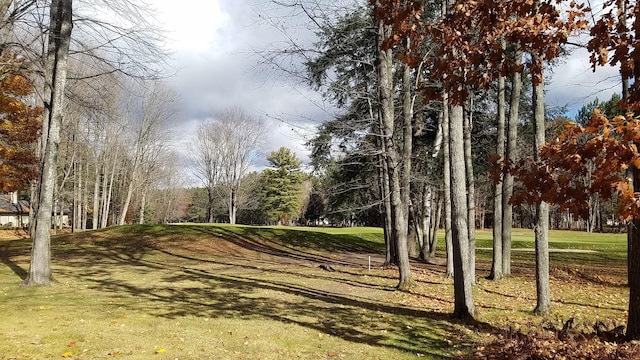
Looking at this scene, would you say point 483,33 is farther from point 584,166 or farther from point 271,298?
point 271,298

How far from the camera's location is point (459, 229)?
26.4 ft

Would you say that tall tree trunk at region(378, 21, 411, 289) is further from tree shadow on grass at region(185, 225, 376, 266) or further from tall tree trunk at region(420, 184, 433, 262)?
tree shadow on grass at region(185, 225, 376, 266)

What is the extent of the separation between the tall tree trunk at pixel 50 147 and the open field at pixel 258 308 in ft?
1.92

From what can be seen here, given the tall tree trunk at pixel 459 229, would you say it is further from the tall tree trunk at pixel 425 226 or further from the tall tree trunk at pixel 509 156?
the tall tree trunk at pixel 425 226

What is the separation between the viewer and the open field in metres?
5.69

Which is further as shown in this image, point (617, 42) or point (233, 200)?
point (233, 200)

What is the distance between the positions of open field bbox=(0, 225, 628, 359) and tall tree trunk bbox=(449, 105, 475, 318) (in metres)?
0.36

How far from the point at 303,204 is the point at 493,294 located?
66.7 m

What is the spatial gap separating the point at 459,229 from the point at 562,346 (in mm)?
3031

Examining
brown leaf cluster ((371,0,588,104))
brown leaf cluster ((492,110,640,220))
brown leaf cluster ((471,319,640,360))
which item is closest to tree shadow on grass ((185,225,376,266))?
brown leaf cluster ((471,319,640,360))

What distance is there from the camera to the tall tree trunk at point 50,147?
9.75 meters

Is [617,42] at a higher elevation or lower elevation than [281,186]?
lower

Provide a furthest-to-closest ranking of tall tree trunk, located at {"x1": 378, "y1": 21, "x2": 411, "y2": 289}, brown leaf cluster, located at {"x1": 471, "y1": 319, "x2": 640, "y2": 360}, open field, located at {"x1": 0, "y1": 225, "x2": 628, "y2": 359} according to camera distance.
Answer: tall tree trunk, located at {"x1": 378, "y1": 21, "x2": 411, "y2": 289} < open field, located at {"x1": 0, "y1": 225, "x2": 628, "y2": 359} < brown leaf cluster, located at {"x1": 471, "y1": 319, "x2": 640, "y2": 360}

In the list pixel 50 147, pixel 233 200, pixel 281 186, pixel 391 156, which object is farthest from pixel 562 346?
pixel 281 186
